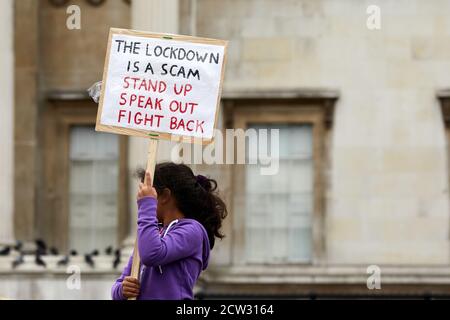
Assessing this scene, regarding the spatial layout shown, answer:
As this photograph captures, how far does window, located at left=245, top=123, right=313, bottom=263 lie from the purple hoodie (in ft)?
60.6

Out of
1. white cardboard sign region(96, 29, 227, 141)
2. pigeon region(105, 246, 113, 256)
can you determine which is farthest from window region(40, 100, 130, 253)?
white cardboard sign region(96, 29, 227, 141)

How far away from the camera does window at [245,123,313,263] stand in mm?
29844

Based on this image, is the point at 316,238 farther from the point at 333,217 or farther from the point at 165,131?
the point at 165,131

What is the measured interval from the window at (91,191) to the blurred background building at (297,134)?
0.6 inches

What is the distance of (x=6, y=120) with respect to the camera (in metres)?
27.8

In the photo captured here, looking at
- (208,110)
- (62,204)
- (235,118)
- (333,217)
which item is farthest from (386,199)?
(208,110)

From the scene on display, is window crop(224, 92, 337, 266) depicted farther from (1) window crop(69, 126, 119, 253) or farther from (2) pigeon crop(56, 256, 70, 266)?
(2) pigeon crop(56, 256, 70, 266)

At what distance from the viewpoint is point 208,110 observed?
462 inches

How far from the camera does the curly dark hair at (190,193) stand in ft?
37.5

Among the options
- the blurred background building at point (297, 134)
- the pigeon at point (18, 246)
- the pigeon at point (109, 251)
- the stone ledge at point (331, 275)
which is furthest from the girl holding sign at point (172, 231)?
the blurred background building at point (297, 134)

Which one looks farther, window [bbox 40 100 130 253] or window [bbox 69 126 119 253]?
window [bbox 69 126 119 253]

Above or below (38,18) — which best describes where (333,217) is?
below

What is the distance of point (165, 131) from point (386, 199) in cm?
1822
